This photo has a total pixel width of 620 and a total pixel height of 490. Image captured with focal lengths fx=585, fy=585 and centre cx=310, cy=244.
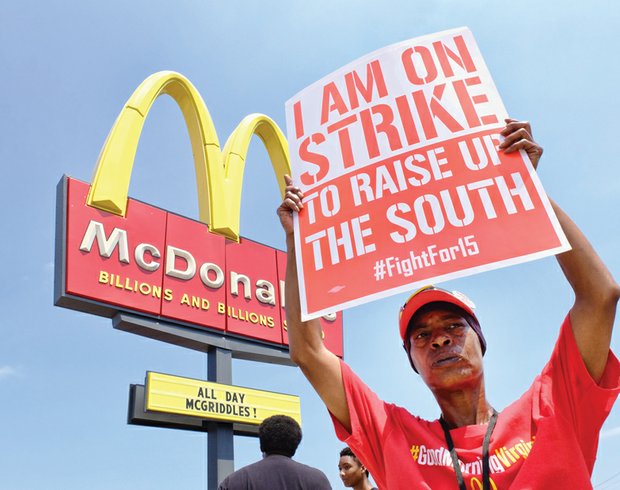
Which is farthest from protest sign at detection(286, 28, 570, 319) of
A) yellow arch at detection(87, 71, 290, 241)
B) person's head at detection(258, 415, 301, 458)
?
yellow arch at detection(87, 71, 290, 241)

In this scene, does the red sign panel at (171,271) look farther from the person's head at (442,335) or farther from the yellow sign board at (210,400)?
the person's head at (442,335)

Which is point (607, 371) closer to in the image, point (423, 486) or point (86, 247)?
point (423, 486)

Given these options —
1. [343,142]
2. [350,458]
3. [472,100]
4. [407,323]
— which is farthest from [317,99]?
[350,458]

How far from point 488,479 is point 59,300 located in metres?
9.11

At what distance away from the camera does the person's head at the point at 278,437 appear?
3.60 meters

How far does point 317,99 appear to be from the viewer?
7.11ft

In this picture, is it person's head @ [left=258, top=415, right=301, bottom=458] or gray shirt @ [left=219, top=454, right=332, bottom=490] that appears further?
person's head @ [left=258, top=415, right=301, bottom=458]

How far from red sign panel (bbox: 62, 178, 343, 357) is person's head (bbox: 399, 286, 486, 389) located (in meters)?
8.68

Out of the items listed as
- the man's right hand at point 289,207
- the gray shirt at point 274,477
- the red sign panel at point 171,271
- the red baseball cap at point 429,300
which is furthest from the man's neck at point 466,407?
the red sign panel at point 171,271

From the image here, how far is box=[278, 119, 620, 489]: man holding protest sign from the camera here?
148 cm

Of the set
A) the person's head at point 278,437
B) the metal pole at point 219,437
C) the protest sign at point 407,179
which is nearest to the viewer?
the protest sign at point 407,179

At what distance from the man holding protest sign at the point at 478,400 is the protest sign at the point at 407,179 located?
0.12 m

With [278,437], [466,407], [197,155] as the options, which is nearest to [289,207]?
[466,407]

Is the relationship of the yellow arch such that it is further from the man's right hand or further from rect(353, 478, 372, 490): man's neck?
the man's right hand
